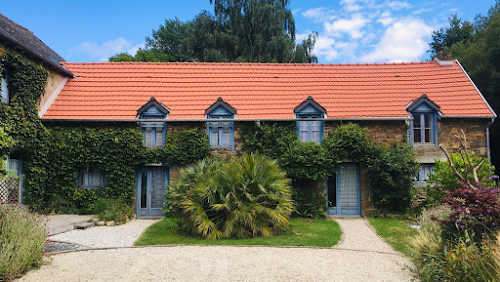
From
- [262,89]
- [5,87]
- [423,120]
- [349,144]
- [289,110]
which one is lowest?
[349,144]

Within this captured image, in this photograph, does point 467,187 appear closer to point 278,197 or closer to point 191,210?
point 278,197

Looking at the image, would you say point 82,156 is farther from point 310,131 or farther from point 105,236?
point 310,131

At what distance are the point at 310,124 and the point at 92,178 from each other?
8.85 meters

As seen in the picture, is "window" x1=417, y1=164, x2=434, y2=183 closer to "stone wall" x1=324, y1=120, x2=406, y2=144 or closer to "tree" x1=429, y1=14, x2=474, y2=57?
"stone wall" x1=324, y1=120, x2=406, y2=144

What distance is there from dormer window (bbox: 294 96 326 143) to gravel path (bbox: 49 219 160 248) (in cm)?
686

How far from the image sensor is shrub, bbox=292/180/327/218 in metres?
14.3

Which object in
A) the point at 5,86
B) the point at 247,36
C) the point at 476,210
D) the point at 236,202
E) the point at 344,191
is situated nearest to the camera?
the point at 476,210

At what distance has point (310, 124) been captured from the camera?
1518 cm

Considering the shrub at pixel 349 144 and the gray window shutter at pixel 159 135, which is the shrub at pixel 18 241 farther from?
the shrub at pixel 349 144

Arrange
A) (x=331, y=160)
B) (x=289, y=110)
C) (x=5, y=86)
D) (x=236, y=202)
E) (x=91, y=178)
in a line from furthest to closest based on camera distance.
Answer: (x=289, y=110) → (x=91, y=178) → (x=331, y=160) → (x=5, y=86) → (x=236, y=202)

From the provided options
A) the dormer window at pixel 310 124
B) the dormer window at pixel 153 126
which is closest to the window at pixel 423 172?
the dormer window at pixel 310 124

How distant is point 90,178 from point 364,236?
10323 millimetres

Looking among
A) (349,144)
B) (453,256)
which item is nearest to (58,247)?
(453,256)

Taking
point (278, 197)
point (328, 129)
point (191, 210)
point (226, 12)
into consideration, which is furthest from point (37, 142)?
point (226, 12)
